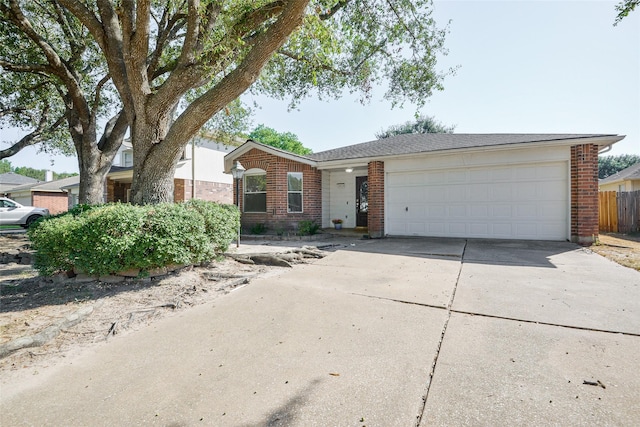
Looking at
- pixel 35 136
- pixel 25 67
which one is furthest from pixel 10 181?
pixel 25 67

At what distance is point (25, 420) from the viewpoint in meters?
1.87

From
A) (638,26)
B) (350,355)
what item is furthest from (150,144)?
(638,26)

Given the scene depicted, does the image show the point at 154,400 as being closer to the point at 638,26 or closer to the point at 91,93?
the point at 638,26

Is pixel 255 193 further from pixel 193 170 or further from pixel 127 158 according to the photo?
pixel 127 158

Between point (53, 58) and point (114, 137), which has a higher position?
point (53, 58)

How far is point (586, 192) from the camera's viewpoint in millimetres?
7762

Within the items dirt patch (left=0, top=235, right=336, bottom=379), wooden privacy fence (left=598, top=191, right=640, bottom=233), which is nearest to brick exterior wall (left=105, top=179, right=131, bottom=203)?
dirt patch (left=0, top=235, right=336, bottom=379)

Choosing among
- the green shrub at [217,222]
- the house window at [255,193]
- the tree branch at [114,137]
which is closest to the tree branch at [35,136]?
the tree branch at [114,137]

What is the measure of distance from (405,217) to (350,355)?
8.22 m

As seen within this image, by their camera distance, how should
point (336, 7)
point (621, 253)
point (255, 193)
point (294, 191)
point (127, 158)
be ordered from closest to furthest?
1. point (621, 253)
2. point (336, 7)
3. point (294, 191)
4. point (255, 193)
5. point (127, 158)

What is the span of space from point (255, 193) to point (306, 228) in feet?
9.89

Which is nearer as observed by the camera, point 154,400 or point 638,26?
point 154,400

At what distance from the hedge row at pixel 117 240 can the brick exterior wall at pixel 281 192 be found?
6.52m

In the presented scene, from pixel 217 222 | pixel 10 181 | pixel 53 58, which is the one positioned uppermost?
pixel 53 58
